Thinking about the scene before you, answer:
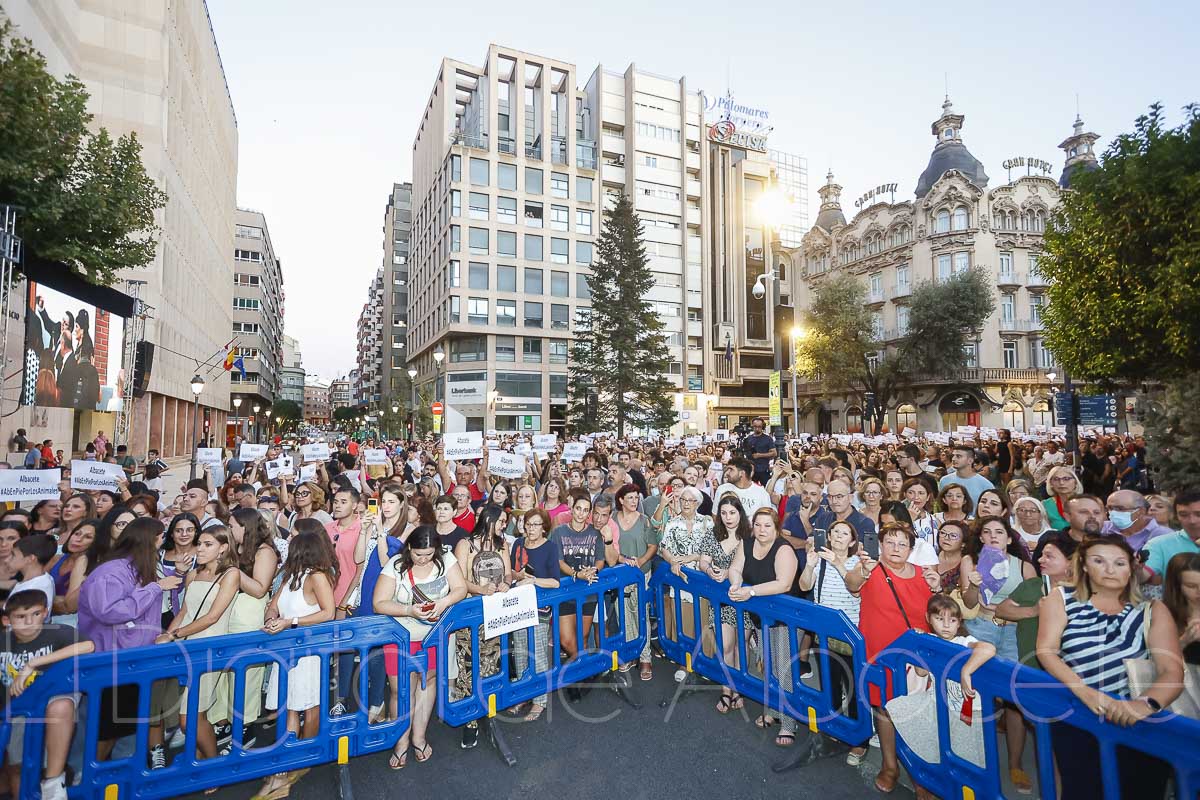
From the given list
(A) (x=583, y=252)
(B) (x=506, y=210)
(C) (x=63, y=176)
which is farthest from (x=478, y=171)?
(C) (x=63, y=176)

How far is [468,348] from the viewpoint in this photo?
48844 millimetres

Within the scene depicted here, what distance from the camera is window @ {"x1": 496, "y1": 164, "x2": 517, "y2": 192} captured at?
48.1 metres

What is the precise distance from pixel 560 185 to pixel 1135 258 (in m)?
43.4

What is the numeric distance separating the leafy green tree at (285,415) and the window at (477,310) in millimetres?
52897

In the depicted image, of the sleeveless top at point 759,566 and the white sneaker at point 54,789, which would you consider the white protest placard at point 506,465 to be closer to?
the sleeveless top at point 759,566

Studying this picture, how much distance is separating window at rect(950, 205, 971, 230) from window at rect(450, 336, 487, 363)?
3709 centimetres

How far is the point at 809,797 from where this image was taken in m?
3.70

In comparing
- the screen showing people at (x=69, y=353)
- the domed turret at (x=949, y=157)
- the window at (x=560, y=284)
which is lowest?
the screen showing people at (x=69, y=353)

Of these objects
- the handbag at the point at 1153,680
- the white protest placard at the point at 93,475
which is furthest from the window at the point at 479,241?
the handbag at the point at 1153,680

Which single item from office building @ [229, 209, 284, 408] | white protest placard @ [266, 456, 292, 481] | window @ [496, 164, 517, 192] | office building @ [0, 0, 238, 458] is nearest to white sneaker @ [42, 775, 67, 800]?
white protest placard @ [266, 456, 292, 481]

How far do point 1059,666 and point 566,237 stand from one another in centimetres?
5008

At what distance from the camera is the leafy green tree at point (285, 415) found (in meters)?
88.9

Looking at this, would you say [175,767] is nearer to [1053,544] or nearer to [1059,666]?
[1059,666]

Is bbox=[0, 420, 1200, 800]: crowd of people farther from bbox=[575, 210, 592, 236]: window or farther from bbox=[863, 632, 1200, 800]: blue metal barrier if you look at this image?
bbox=[575, 210, 592, 236]: window
